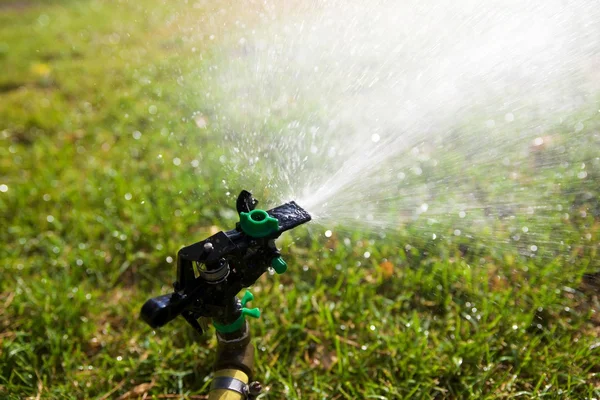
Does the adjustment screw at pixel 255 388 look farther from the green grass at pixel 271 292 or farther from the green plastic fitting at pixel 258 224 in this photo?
the green plastic fitting at pixel 258 224

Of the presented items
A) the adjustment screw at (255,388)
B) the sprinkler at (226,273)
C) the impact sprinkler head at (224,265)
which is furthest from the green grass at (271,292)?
the impact sprinkler head at (224,265)

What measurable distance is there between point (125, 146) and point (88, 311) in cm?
139

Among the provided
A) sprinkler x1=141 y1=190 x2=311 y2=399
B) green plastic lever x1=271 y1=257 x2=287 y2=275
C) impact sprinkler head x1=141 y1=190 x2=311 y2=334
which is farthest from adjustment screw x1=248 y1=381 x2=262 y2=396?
green plastic lever x1=271 y1=257 x2=287 y2=275

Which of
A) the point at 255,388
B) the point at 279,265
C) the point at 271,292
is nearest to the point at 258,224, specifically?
the point at 279,265

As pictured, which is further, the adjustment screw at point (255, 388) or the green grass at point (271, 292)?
the green grass at point (271, 292)

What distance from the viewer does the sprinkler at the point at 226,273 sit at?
1430 mm

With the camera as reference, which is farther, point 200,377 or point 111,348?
point 111,348

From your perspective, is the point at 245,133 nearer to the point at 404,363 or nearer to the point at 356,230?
the point at 356,230

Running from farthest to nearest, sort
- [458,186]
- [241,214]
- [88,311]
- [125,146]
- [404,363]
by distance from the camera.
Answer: [125,146]
[458,186]
[88,311]
[404,363]
[241,214]

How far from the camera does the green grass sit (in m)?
2.01

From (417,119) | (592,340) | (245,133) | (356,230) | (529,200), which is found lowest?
(592,340)

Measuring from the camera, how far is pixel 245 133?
9.04 feet

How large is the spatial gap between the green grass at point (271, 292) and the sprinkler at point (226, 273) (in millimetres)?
426

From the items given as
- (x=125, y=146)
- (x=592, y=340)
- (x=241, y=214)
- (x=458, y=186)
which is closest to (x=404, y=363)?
(x=592, y=340)
